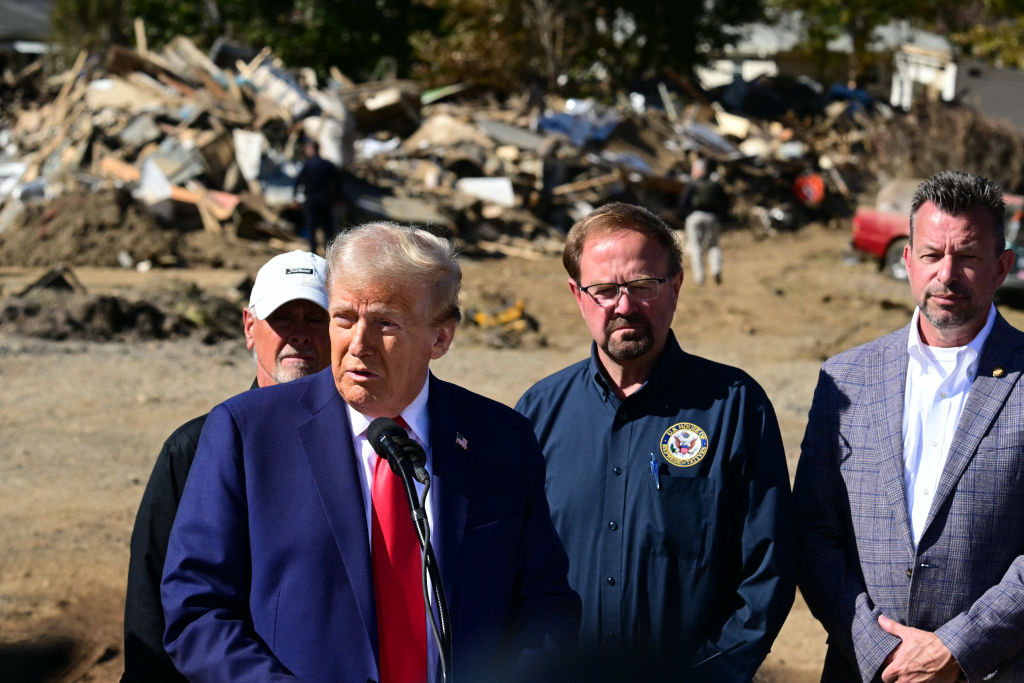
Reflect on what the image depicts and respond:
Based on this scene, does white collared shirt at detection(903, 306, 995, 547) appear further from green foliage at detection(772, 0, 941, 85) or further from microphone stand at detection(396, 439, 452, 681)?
green foliage at detection(772, 0, 941, 85)

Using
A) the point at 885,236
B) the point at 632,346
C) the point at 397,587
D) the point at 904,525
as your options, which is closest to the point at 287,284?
the point at 632,346

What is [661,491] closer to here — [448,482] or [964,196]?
[448,482]

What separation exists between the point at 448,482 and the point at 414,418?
0.69 feet

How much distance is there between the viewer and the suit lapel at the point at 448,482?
264cm

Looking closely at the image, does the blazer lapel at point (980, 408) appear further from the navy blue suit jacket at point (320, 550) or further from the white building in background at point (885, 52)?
the white building in background at point (885, 52)

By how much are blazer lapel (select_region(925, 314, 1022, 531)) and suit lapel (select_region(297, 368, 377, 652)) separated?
A: 1828 millimetres

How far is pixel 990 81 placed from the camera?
134 feet

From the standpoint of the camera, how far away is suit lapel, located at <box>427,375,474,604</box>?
8.68ft

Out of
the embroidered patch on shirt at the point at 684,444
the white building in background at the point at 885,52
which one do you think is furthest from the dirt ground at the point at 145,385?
the white building in background at the point at 885,52

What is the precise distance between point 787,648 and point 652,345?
3.83 m

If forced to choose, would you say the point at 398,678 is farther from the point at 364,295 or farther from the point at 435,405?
the point at 364,295

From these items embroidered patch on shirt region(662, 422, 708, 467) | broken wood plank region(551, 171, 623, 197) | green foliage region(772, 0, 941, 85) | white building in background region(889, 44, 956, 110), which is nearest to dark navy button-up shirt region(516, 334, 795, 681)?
embroidered patch on shirt region(662, 422, 708, 467)

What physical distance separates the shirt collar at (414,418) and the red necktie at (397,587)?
151mm

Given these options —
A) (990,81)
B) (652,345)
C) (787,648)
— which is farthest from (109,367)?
(990,81)
